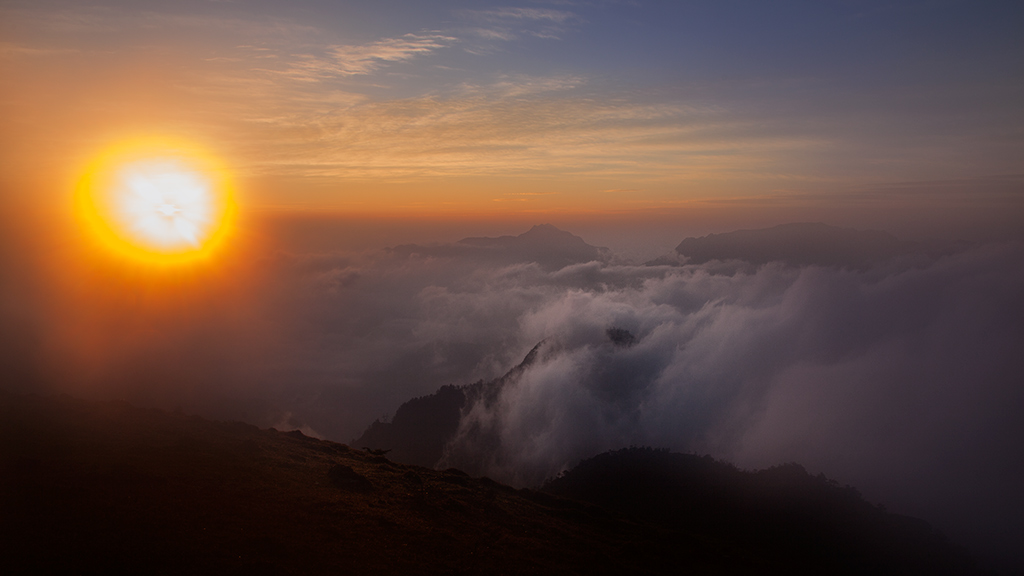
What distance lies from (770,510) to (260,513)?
46749 millimetres

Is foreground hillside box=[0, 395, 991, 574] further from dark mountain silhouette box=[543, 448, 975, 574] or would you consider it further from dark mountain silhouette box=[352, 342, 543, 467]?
dark mountain silhouette box=[352, 342, 543, 467]

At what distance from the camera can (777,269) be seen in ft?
525

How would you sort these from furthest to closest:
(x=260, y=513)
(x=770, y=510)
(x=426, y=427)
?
(x=426, y=427) → (x=770, y=510) → (x=260, y=513)

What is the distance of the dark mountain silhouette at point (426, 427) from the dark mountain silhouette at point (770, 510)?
3289 centimetres

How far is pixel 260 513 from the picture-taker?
15102mm

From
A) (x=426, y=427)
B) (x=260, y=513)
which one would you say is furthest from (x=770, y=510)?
(x=426, y=427)

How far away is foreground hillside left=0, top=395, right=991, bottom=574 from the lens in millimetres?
12383

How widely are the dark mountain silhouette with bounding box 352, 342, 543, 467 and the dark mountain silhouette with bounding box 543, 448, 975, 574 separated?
108 ft

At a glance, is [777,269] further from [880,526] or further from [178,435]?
[178,435]

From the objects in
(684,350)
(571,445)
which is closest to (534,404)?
(571,445)

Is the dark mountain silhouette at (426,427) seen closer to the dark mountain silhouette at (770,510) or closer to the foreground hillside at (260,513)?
the dark mountain silhouette at (770,510)

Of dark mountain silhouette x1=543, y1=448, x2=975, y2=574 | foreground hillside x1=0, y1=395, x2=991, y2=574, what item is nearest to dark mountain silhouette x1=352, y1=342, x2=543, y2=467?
dark mountain silhouette x1=543, y1=448, x2=975, y2=574

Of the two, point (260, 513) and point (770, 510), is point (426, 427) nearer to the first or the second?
point (770, 510)

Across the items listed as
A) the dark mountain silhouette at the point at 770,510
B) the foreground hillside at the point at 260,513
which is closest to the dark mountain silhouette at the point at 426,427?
the dark mountain silhouette at the point at 770,510
